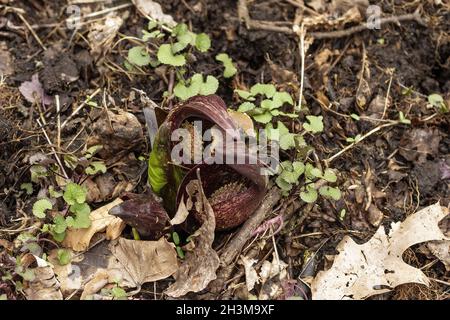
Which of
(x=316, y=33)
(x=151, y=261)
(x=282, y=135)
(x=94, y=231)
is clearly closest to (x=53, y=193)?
(x=94, y=231)

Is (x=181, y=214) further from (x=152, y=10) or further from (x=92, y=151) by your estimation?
(x=152, y=10)

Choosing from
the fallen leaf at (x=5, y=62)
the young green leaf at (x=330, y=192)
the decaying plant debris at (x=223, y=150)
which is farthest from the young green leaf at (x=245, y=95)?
the fallen leaf at (x=5, y=62)

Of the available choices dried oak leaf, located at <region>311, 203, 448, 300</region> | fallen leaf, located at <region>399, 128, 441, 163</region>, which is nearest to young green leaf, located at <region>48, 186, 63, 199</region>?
dried oak leaf, located at <region>311, 203, 448, 300</region>

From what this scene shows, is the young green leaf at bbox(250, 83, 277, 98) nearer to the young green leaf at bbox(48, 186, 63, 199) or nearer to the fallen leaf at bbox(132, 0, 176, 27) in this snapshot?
the fallen leaf at bbox(132, 0, 176, 27)

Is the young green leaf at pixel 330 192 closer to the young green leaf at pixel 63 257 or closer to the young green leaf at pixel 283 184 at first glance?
the young green leaf at pixel 283 184

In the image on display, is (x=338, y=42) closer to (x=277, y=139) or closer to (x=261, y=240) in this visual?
(x=277, y=139)
